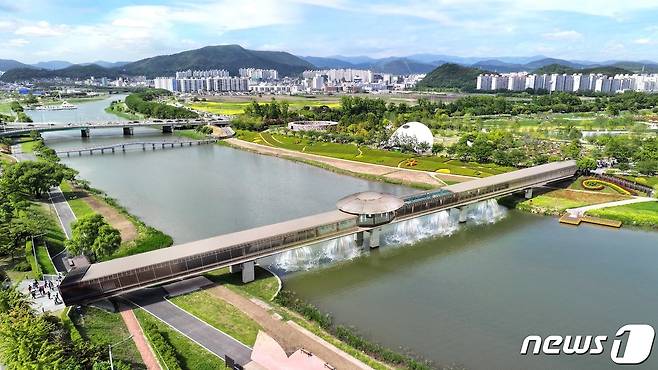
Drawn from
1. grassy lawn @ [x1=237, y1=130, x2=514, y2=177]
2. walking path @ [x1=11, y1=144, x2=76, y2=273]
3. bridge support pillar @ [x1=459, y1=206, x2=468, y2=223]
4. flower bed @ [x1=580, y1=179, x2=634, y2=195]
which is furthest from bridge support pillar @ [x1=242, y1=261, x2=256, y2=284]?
flower bed @ [x1=580, y1=179, x2=634, y2=195]

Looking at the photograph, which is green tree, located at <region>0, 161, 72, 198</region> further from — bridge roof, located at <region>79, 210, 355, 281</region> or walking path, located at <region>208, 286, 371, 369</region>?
walking path, located at <region>208, 286, 371, 369</region>

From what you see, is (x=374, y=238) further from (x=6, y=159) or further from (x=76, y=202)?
(x=6, y=159)

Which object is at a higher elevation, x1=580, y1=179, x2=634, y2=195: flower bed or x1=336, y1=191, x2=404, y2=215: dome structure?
x1=336, y1=191, x2=404, y2=215: dome structure

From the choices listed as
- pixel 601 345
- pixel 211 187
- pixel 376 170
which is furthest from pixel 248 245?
pixel 376 170

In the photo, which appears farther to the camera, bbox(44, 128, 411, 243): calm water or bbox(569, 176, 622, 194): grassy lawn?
bbox(569, 176, 622, 194): grassy lawn

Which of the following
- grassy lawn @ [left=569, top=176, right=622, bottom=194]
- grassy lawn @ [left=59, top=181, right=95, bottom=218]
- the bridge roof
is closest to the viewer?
the bridge roof

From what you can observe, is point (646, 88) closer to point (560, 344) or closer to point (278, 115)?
point (278, 115)

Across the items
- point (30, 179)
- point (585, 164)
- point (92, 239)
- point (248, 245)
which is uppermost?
point (585, 164)
